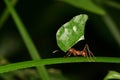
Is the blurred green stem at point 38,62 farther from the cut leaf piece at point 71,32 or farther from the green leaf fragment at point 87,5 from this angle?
the green leaf fragment at point 87,5

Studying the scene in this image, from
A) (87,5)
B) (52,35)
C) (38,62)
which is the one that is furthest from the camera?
(52,35)

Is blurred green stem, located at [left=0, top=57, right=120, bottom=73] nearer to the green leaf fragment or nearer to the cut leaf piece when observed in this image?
the cut leaf piece

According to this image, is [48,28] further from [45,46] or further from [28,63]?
[28,63]

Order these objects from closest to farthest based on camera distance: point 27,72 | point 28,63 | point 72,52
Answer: point 28,63 → point 72,52 → point 27,72

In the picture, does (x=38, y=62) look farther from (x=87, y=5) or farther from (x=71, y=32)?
(x=87, y=5)

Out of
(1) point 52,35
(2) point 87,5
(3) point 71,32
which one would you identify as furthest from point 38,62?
(1) point 52,35

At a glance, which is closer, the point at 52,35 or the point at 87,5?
the point at 87,5

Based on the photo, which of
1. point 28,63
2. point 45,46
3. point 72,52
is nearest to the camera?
point 28,63

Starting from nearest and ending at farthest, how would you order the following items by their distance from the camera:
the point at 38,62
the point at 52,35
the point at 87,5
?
the point at 38,62, the point at 87,5, the point at 52,35

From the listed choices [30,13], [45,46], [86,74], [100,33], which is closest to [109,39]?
[100,33]
